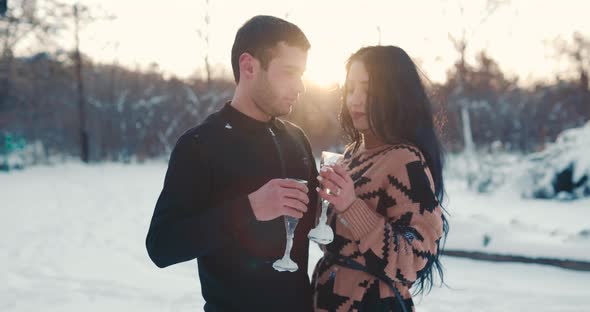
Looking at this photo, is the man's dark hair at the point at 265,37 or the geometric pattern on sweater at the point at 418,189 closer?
the geometric pattern on sweater at the point at 418,189

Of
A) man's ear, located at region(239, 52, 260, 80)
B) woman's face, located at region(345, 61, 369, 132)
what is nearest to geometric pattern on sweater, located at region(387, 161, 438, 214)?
woman's face, located at region(345, 61, 369, 132)

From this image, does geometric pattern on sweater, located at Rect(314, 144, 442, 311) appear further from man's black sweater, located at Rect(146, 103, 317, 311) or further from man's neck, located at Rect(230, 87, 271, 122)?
man's neck, located at Rect(230, 87, 271, 122)

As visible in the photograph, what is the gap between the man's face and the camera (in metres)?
2.16

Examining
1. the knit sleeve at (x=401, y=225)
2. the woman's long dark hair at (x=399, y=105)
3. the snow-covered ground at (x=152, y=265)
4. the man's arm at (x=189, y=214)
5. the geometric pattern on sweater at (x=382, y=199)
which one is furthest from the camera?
the snow-covered ground at (x=152, y=265)

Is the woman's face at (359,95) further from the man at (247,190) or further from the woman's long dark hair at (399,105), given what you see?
the man at (247,190)

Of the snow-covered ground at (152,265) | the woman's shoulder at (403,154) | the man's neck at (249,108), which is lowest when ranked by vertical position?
the snow-covered ground at (152,265)

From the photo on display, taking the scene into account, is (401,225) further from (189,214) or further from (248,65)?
(248,65)

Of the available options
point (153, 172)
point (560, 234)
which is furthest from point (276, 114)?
point (153, 172)

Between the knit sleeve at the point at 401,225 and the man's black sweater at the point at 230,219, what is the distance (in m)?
0.35

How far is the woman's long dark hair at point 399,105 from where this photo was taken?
2.23m

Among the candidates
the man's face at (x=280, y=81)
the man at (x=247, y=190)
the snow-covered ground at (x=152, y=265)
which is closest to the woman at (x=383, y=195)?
the man at (x=247, y=190)

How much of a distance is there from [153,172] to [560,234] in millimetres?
16527

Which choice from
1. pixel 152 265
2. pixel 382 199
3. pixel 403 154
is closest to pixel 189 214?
pixel 382 199

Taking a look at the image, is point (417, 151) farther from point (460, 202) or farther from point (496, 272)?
point (460, 202)
